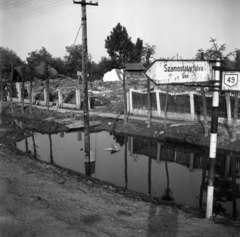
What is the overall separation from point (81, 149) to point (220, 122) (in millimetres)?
7860

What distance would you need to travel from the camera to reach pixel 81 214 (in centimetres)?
524

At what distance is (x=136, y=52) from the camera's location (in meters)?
44.1

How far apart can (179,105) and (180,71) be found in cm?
1287

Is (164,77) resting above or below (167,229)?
above

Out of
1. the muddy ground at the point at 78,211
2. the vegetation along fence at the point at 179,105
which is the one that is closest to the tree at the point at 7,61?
the vegetation along fence at the point at 179,105

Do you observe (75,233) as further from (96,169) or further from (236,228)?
(96,169)

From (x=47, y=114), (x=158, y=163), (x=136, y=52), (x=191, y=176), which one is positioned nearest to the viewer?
(x=191, y=176)

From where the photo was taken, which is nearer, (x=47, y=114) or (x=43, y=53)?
(x=47, y=114)

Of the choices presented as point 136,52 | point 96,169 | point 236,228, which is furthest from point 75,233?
point 136,52

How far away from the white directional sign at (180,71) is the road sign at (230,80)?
24 cm

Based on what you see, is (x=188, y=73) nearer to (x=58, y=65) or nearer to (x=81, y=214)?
(x=81, y=214)

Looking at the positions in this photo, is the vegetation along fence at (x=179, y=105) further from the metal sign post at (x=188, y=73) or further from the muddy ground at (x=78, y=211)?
the metal sign post at (x=188, y=73)

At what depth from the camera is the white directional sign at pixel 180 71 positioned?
448 cm

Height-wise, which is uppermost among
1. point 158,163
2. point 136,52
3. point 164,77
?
point 136,52
